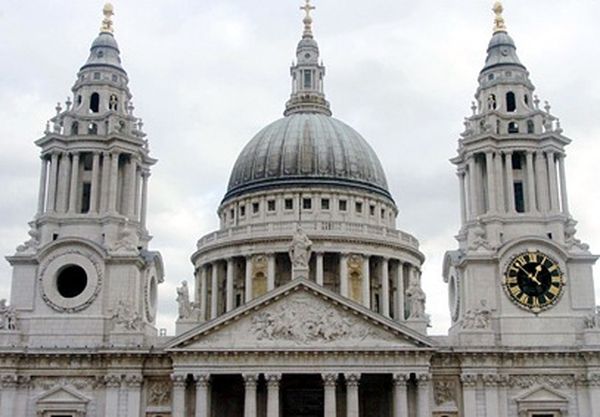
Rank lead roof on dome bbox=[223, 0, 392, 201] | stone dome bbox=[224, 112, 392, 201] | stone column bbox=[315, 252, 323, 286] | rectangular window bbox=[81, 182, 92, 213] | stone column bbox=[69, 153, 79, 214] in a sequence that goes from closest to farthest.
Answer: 1. stone column bbox=[69, 153, 79, 214]
2. rectangular window bbox=[81, 182, 92, 213]
3. stone column bbox=[315, 252, 323, 286]
4. stone dome bbox=[224, 112, 392, 201]
5. lead roof on dome bbox=[223, 0, 392, 201]

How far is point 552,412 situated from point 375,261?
25.2 metres

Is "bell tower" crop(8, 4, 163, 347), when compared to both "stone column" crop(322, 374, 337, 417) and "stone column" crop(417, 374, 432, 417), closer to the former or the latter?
"stone column" crop(322, 374, 337, 417)

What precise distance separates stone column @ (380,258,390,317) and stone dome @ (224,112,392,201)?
768 cm

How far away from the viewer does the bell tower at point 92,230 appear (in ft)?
192

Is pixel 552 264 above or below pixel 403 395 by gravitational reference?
above

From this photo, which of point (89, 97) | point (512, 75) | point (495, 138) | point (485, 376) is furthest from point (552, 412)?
point (89, 97)

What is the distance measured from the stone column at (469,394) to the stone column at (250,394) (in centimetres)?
1247

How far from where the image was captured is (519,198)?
61.9 meters

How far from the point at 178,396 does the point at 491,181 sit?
23.9 metres

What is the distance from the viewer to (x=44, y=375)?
5728cm

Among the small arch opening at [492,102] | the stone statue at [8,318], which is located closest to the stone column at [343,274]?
the small arch opening at [492,102]

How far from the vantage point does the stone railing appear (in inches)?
3034

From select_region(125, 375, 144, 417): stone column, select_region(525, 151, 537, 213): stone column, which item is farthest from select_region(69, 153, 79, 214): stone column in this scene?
select_region(525, 151, 537, 213): stone column

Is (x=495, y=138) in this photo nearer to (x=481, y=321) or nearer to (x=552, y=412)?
(x=481, y=321)
